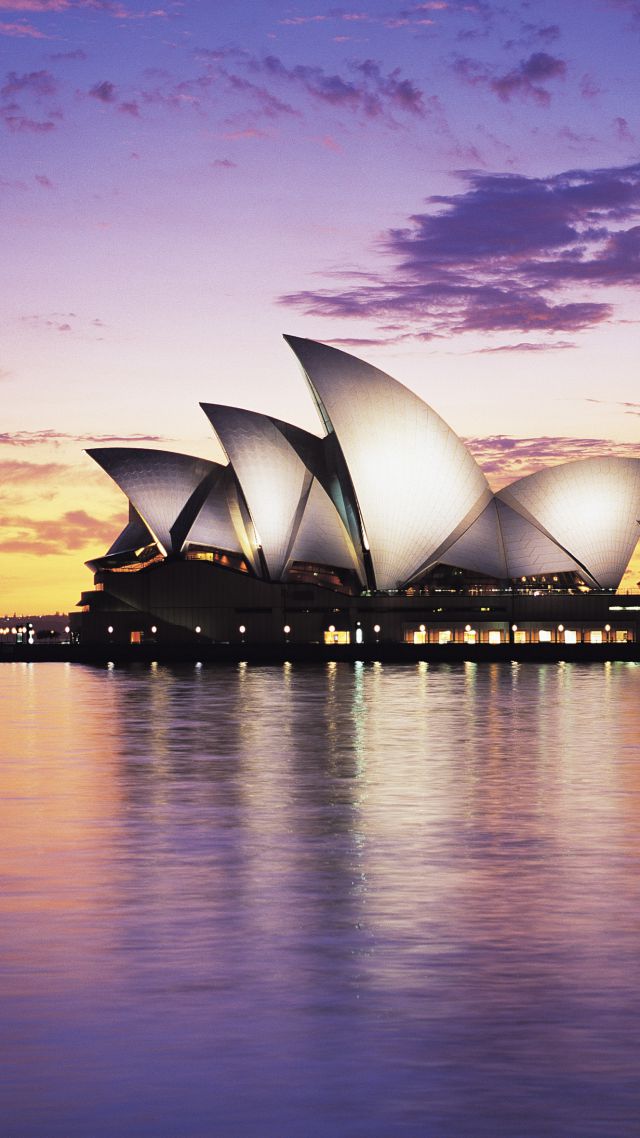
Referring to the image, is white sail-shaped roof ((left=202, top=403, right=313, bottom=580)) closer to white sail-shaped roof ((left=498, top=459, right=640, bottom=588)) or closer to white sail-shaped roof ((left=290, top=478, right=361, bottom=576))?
white sail-shaped roof ((left=290, top=478, right=361, bottom=576))

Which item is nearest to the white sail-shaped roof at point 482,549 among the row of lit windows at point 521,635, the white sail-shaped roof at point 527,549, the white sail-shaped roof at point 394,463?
the white sail-shaped roof at point 527,549

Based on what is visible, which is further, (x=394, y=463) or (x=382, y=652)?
(x=382, y=652)

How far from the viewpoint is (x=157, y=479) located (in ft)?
291

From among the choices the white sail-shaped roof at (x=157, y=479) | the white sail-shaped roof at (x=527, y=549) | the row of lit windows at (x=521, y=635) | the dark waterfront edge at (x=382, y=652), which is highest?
the white sail-shaped roof at (x=157, y=479)

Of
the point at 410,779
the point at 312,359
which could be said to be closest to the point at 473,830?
the point at 410,779

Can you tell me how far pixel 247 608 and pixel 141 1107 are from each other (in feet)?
265

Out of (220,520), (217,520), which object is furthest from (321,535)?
(217,520)

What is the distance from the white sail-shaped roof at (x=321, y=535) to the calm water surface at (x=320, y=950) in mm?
57458

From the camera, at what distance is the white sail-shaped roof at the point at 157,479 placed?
291 ft

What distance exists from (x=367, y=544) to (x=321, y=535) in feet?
8.91

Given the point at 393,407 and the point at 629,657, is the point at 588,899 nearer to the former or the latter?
the point at 393,407

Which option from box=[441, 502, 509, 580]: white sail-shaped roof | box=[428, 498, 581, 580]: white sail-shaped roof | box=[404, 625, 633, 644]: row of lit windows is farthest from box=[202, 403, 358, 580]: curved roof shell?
box=[428, 498, 581, 580]: white sail-shaped roof

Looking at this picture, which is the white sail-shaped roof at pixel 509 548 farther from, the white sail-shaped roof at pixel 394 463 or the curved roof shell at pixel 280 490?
the curved roof shell at pixel 280 490

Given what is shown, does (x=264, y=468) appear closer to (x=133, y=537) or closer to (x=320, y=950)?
(x=133, y=537)
